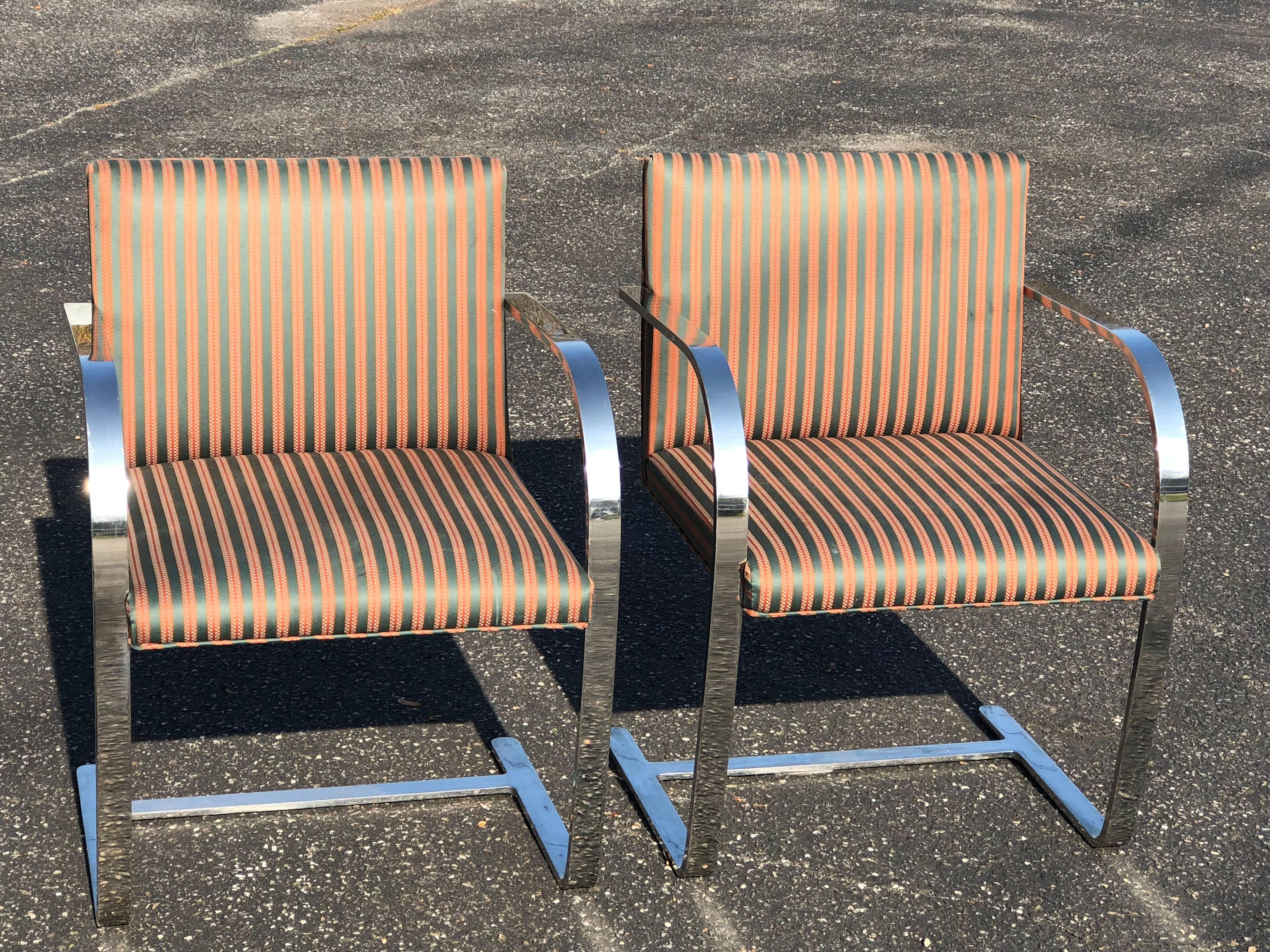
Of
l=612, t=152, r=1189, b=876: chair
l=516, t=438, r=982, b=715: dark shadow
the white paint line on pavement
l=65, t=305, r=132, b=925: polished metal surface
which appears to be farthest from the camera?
the white paint line on pavement

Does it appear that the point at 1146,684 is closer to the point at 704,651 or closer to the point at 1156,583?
the point at 1156,583

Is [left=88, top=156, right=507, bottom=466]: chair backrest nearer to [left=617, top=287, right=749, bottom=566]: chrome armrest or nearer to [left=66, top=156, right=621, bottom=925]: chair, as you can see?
[left=66, top=156, right=621, bottom=925]: chair

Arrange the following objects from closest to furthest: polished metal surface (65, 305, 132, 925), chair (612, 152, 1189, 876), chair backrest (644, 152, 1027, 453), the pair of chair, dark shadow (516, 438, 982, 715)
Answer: polished metal surface (65, 305, 132, 925) → the pair of chair → chair (612, 152, 1189, 876) → chair backrest (644, 152, 1027, 453) → dark shadow (516, 438, 982, 715)

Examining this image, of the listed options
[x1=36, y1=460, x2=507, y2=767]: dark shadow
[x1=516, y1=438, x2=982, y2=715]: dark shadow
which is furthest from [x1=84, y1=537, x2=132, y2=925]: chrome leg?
[x1=516, y1=438, x2=982, y2=715]: dark shadow

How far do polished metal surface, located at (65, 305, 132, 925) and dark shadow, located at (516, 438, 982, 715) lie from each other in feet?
2.96

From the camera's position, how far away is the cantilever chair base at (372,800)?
7.99ft

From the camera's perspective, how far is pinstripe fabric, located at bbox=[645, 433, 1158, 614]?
225cm

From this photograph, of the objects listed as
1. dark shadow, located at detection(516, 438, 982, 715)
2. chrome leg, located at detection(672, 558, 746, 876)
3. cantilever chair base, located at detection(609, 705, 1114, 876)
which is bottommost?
dark shadow, located at detection(516, 438, 982, 715)

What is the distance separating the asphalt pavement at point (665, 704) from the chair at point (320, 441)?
11 cm

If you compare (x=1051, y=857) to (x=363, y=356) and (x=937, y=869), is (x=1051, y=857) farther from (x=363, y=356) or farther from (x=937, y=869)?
(x=363, y=356)

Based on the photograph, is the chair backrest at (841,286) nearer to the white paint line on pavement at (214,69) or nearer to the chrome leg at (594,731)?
the chrome leg at (594,731)

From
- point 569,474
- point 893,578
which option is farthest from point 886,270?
point 569,474

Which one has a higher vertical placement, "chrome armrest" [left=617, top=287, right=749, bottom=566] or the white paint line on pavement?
"chrome armrest" [left=617, top=287, right=749, bottom=566]

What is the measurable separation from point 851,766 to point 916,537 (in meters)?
0.53
